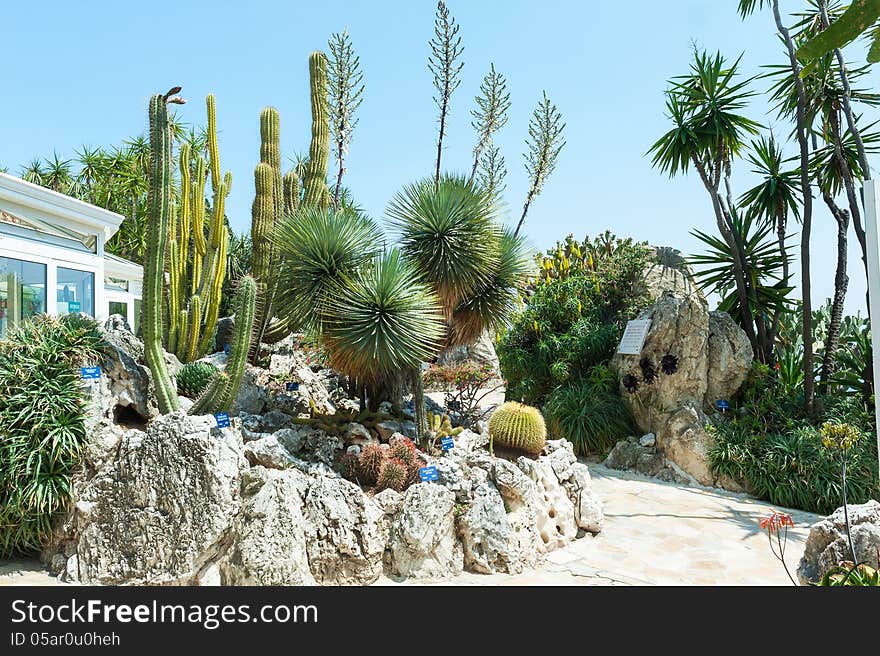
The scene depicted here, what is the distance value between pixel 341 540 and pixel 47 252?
207 inches

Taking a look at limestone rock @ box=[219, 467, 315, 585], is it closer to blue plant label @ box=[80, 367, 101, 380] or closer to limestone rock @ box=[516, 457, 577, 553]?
blue plant label @ box=[80, 367, 101, 380]

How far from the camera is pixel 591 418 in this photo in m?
8.80

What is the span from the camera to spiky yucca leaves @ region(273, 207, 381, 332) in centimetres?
612

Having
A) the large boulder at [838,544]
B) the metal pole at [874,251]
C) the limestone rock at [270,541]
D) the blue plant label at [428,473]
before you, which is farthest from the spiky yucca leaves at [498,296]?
the metal pole at [874,251]

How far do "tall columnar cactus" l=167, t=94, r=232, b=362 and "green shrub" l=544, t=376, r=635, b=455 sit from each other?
18.1 ft

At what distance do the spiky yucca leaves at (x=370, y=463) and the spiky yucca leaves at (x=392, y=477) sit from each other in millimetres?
119

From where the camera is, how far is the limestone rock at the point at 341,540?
14.9ft

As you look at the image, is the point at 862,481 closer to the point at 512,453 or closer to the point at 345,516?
the point at 512,453

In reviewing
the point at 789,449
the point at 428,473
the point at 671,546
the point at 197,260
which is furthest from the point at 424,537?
the point at 197,260

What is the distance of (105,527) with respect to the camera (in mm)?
4781

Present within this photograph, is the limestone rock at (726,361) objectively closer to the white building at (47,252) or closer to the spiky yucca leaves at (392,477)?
the spiky yucca leaves at (392,477)

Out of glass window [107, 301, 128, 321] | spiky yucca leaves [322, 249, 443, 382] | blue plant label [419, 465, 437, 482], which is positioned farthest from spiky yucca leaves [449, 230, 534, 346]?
glass window [107, 301, 128, 321]

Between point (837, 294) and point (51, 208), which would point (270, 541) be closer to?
point (51, 208)
